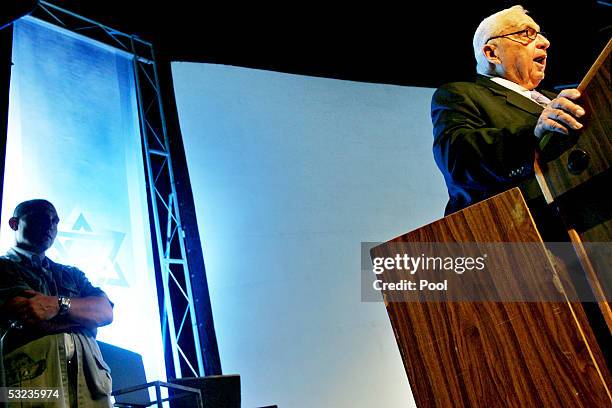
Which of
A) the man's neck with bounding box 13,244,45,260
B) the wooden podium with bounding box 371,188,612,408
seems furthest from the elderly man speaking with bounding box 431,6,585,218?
the man's neck with bounding box 13,244,45,260

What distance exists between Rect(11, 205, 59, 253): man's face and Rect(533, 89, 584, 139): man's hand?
2.08 metres

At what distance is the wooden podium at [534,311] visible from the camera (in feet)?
3.10

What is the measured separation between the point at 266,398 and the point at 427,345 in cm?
281

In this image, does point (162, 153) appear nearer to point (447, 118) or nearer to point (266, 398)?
point (266, 398)

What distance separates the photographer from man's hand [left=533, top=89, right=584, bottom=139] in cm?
98

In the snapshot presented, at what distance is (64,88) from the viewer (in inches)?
155

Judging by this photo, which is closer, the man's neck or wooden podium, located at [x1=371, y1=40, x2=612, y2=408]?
wooden podium, located at [x1=371, y1=40, x2=612, y2=408]

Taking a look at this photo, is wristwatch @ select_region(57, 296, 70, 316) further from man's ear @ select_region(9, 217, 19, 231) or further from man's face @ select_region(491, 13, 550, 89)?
man's face @ select_region(491, 13, 550, 89)

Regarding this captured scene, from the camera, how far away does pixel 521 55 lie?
173 cm

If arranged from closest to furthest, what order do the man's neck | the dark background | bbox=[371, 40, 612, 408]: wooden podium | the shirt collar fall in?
bbox=[371, 40, 612, 408]: wooden podium, the shirt collar, the man's neck, the dark background

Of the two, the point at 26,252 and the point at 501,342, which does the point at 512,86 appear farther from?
the point at 26,252

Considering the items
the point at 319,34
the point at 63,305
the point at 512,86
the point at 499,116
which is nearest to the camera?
the point at 499,116

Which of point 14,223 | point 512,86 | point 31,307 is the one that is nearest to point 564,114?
point 512,86

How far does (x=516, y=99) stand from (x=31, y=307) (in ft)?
5.55
